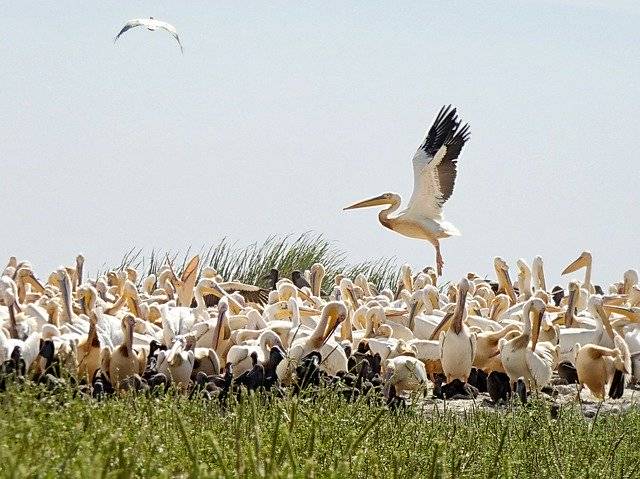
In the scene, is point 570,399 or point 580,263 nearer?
point 570,399

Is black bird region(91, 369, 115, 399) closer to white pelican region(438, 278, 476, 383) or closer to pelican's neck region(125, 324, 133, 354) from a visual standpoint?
pelican's neck region(125, 324, 133, 354)

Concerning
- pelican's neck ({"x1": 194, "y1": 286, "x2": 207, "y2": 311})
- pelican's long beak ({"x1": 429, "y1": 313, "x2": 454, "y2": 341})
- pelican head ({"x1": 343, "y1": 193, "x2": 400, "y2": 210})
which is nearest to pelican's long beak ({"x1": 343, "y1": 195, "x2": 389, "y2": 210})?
pelican head ({"x1": 343, "y1": 193, "x2": 400, "y2": 210})

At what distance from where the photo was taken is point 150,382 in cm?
928

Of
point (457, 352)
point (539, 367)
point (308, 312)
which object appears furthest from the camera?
point (308, 312)

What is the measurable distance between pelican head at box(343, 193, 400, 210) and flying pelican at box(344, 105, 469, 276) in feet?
1.18

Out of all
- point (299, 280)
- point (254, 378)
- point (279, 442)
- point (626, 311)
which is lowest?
point (279, 442)

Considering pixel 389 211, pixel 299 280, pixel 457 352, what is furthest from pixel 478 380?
pixel 389 211

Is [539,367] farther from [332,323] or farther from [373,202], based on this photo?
[373,202]

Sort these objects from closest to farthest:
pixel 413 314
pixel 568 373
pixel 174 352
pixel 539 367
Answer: pixel 174 352
pixel 539 367
pixel 568 373
pixel 413 314

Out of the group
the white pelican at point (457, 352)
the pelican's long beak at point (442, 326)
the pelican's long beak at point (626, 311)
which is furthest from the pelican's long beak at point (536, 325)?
the pelican's long beak at point (626, 311)

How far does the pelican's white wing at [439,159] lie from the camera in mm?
19266

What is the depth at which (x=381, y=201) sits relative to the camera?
2159 cm

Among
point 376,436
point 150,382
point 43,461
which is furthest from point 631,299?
point 43,461

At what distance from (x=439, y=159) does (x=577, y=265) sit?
274 centimetres
